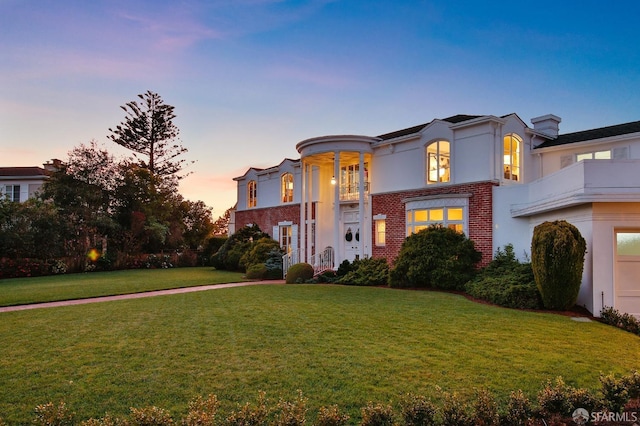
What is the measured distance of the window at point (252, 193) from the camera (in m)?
28.4

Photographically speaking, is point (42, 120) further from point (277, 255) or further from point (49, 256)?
point (277, 255)

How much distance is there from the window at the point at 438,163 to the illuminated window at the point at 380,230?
2.87 m

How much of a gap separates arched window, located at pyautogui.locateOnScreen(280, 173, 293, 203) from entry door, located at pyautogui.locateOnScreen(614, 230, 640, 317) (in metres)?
17.2

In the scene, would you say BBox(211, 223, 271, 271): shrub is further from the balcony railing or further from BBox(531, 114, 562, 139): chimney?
BBox(531, 114, 562, 139): chimney

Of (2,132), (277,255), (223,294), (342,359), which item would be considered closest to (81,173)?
(2,132)

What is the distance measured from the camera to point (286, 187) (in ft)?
84.1

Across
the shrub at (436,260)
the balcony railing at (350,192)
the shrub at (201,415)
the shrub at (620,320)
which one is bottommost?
the shrub at (620,320)

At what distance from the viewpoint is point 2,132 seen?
19469 millimetres

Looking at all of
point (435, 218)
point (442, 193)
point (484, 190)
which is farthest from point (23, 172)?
point (484, 190)

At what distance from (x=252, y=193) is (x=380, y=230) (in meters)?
12.0

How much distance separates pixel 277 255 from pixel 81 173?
13.7m

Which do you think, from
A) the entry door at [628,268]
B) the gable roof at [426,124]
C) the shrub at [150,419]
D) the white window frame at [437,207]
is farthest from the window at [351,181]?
the shrub at [150,419]

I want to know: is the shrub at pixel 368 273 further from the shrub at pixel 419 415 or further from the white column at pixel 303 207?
the shrub at pixel 419 415

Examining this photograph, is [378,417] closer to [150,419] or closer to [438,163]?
[150,419]
